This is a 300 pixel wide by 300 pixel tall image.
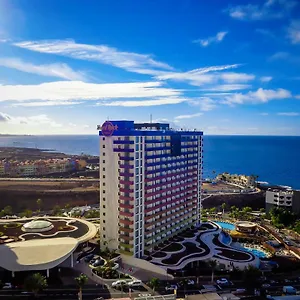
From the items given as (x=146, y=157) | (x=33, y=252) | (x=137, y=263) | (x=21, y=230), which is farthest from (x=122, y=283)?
(x=21, y=230)

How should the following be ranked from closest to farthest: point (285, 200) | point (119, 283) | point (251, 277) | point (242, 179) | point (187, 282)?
point (119, 283)
point (251, 277)
point (187, 282)
point (285, 200)
point (242, 179)

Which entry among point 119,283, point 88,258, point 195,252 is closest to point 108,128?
point 88,258

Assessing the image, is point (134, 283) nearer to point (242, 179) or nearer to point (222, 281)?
point (222, 281)

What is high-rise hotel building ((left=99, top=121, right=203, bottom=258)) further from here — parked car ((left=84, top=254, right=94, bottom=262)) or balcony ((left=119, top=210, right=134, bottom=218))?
parked car ((left=84, top=254, right=94, bottom=262))

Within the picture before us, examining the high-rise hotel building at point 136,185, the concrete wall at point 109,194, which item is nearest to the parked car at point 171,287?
the high-rise hotel building at point 136,185

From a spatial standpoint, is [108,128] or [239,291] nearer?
[239,291]

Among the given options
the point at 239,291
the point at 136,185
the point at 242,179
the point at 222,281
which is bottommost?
the point at 239,291
